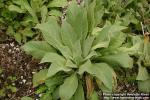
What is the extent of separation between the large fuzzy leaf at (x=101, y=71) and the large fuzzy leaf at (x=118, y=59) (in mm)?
147

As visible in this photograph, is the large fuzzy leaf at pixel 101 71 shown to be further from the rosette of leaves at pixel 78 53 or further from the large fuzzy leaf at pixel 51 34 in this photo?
the large fuzzy leaf at pixel 51 34

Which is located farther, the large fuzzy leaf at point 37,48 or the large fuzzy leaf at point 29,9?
the large fuzzy leaf at point 29,9

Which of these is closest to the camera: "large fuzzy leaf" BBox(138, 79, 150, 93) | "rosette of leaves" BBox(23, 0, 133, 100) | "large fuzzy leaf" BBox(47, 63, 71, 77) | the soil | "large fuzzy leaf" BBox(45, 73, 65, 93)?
"large fuzzy leaf" BBox(47, 63, 71, 77)

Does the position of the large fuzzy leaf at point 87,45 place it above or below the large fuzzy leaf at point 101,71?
above

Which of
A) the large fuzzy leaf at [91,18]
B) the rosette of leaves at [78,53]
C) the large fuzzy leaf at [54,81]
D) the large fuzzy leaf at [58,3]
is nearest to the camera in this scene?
the rosette of leaves at [78,53]

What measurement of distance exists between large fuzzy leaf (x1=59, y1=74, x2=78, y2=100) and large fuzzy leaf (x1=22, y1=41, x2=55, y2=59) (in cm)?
44

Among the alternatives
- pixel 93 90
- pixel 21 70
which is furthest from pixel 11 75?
pixel 93 90

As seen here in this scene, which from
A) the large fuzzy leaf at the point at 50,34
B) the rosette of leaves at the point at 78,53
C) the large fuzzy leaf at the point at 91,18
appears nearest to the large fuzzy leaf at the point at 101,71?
the rosette of leaves at the point at 78,53

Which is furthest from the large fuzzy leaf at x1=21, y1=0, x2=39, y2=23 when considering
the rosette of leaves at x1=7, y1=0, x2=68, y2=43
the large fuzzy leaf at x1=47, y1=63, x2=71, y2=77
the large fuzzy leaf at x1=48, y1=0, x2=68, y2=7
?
the large fuzzy leaf at x1=47, y1=63, x2=71, y2=77

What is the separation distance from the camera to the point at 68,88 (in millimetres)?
3988

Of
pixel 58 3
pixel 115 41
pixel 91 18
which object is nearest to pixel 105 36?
pixel 115 41

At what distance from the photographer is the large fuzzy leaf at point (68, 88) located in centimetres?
394

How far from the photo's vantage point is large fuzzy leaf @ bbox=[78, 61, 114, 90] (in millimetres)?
3888

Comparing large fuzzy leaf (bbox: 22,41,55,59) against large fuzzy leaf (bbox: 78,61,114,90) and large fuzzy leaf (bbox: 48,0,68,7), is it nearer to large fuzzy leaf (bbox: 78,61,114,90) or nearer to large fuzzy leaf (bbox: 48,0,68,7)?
large fuzzy leaf (bbox: 78,61,114,90)
